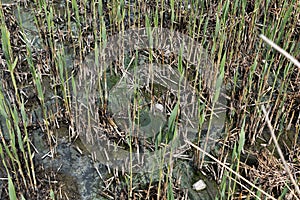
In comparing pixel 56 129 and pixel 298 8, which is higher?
pixel 298 8

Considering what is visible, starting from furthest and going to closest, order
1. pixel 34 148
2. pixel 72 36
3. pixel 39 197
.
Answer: pixel 72 36 < pixel 34 148 < pixel 39 197

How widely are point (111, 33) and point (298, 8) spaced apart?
2.96 feet

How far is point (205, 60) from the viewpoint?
196cm

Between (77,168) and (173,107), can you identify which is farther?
(173,107)

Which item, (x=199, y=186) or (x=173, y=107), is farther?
(x=173, y=107)

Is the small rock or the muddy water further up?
the muddy water

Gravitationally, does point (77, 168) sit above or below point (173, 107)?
below

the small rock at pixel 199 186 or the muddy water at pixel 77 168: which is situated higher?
the muddy water at pixel 77 168

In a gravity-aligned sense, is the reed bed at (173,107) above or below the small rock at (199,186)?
above

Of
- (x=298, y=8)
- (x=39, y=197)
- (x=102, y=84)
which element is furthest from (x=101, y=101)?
(x=298, y=8)

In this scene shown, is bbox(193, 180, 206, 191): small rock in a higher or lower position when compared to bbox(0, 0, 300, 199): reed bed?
lower

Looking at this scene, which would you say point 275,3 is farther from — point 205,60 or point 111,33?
point 111,33

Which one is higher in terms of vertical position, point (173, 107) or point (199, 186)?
point (173, 107)

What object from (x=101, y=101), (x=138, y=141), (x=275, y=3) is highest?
(x=275, y=3)
